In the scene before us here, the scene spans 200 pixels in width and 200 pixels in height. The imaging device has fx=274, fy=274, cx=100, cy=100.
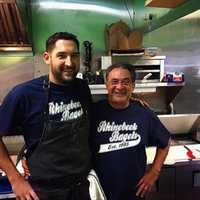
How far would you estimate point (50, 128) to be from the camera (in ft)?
4.03

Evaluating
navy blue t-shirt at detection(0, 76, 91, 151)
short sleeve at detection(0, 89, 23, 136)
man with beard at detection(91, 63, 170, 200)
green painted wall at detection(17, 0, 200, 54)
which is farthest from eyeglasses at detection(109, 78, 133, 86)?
green painted wall at detection(17, 0, 200, 54)

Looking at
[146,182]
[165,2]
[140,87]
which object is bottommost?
[146,182]

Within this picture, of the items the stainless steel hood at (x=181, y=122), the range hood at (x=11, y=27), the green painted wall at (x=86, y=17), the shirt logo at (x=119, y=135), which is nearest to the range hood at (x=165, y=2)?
the green painted wall at (x=86, y=17)

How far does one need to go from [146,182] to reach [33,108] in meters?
0.72

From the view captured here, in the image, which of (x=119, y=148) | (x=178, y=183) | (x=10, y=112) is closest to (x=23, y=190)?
(x=10, y=112)

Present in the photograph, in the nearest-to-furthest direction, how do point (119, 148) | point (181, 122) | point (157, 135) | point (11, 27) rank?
1. point (119, 148)
2. point (157, 135)
3. point (181, 122)
4. point (11, 27)

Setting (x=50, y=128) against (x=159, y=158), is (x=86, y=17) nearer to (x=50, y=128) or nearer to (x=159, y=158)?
(x=159, y=158)

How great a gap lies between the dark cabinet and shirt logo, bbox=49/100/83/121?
929mm

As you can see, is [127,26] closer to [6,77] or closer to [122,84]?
[6,77]

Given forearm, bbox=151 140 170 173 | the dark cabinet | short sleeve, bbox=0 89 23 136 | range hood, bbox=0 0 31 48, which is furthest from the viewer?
range hood, bbox=0 0 31 48

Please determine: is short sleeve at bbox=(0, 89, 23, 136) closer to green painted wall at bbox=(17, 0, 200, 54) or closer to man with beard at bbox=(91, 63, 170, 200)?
man with beard at bbox=(91, 63, 170, 200)

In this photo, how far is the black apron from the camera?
1.23 metres

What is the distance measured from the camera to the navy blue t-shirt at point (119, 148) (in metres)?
1.39

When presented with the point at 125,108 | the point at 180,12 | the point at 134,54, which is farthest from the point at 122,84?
the point at 180,12
